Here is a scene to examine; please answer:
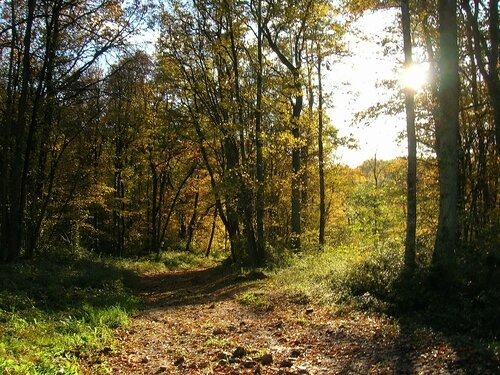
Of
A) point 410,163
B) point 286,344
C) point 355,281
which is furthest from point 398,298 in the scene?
point 410,163

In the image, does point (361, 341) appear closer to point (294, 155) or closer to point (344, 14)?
point (344, 14)

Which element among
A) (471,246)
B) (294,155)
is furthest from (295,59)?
(471,246)

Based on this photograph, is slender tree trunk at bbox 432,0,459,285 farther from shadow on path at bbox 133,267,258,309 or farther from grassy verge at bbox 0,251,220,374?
grassy verge at bbox 0,251,220,374

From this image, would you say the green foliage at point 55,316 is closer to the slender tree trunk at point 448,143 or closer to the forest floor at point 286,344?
the forest floor at point 286,344

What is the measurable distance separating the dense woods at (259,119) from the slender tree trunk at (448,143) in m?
0.02

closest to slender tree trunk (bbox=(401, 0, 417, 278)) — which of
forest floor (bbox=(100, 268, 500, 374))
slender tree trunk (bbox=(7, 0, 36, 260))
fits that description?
forest floor (bbox=(100, 268, 500, 374))

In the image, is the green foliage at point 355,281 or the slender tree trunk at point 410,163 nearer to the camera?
the green foliage at point 355,281

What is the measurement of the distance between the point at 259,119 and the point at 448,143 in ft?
29.1

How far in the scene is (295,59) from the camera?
22219mm

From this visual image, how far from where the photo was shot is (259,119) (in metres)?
17.2

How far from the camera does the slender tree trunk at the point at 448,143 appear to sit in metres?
9.50

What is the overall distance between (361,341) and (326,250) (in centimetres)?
1215

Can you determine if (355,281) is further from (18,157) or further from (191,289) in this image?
(18,157)

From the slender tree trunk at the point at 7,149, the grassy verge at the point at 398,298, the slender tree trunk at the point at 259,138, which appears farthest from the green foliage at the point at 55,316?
the slender tree trunk at the point at 259,138
